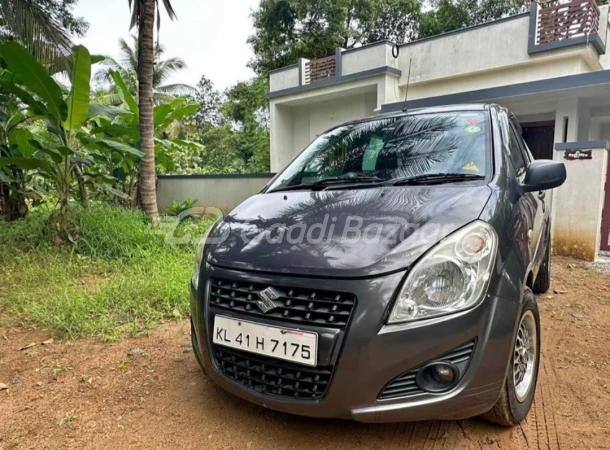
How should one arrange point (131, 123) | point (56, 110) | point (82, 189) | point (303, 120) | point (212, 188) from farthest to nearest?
1. point (303, 120)
2. point (212, 188)
3. point (131, 123)
4. point (82, 189)
5. point (56, 110)

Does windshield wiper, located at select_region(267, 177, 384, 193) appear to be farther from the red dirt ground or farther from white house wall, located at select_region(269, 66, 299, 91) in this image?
white house wall, located at select_region(269, 66, 299, 91)

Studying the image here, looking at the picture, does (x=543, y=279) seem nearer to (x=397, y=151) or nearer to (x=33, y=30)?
(x=397, y=151)

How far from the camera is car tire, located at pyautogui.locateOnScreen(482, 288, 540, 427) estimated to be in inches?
70.7

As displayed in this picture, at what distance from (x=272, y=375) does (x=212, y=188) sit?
9018 millimetres

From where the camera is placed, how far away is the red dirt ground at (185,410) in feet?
6.09

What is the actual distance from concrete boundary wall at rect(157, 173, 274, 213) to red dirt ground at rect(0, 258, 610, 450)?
21.6 feet

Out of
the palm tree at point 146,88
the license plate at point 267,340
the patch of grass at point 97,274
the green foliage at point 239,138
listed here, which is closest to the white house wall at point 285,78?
the green foliage at point 239,138

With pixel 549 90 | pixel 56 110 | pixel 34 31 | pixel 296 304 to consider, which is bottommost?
pixel 296 304

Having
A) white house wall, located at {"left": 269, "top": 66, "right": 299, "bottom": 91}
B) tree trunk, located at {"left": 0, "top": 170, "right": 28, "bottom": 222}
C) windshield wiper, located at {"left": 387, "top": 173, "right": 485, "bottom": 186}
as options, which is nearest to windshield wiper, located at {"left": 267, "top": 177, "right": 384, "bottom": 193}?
windshield wiper, located at {"left": 387, "top": 173, "right": 485, "bottom": 186}

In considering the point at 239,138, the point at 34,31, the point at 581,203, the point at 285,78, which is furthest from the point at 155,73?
the point at 581,203

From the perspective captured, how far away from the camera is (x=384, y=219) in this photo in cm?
184

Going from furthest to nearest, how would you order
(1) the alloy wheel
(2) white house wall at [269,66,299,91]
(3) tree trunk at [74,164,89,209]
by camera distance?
1. (2) white house wall at [269,66,299,91]
2. (3) tree trunk at [74,164,89,209]
3. (1) the alloy wheel

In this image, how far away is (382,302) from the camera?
1532mm

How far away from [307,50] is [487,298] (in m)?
19.4
